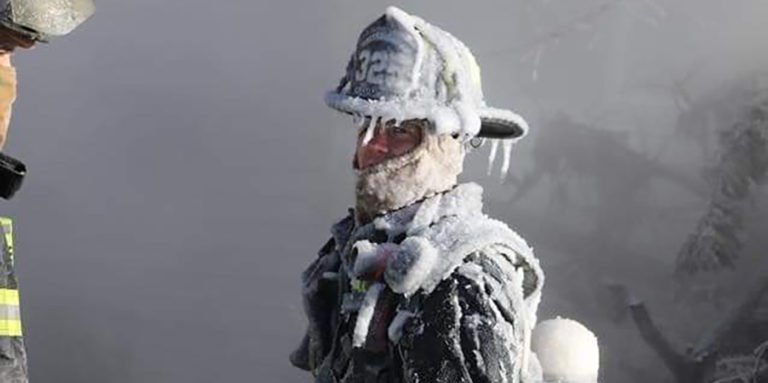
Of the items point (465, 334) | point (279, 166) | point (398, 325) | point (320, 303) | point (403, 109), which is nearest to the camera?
point (465, 334)

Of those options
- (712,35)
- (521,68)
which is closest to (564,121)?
(521,68)

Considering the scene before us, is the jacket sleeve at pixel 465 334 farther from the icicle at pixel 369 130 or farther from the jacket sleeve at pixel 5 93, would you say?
the jacket sleeve at pixel 5 93

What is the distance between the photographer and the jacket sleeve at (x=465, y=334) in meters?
2.57

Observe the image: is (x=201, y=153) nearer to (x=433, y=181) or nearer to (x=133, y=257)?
(x=133, y=257)

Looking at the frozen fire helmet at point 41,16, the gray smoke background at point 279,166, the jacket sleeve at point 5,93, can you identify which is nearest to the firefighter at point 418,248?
the frozen fire helmet at point 41,16

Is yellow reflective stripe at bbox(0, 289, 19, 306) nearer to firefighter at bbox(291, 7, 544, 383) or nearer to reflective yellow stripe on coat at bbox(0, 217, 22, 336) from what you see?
reflective yellow stripe on coat at bbox(0, 217, 22, 336)

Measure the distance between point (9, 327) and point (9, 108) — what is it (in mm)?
502

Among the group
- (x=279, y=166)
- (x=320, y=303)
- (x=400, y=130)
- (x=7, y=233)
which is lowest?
(x=279, y=166)

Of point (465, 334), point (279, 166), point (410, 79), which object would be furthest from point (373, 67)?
point (279, 166)

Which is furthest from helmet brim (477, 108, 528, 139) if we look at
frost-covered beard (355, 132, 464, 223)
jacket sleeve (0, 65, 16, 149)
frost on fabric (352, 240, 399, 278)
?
jacket sleeve (0, 65, 16, 149)

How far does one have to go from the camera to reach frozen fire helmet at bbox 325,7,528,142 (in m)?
2.84

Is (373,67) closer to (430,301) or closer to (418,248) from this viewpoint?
(418,248)

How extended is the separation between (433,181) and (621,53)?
6.95 meters

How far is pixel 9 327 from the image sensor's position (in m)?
2.32
